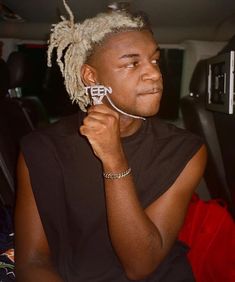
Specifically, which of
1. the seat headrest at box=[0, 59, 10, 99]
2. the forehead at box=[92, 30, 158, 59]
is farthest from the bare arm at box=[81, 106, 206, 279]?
the seat headrest at box=[0, 59, 10, 99]

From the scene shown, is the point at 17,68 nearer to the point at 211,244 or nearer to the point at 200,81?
the point at 200,81

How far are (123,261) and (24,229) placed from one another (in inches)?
15.9

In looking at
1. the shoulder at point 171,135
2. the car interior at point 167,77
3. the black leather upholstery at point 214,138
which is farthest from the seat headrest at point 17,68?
the shoulder at point 171,135

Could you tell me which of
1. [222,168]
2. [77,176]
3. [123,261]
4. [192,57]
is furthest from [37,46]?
[123,261]

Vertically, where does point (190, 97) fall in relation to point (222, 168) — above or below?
above

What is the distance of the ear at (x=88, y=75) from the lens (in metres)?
1.55

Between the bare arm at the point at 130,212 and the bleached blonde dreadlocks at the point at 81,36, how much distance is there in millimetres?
358

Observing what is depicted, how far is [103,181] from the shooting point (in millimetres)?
1511

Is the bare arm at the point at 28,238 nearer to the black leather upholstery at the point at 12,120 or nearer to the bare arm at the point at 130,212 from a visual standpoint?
the bare arm at the point at 130,212

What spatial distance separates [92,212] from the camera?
4.97 ft

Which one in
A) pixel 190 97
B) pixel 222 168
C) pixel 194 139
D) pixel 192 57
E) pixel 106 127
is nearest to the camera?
pixel 106 127

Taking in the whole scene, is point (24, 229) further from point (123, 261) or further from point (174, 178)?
point (174, 178)

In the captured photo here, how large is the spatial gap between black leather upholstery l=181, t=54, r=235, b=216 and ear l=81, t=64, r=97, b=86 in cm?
102

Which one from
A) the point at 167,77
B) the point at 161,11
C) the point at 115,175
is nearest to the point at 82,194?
the point at 115,175
